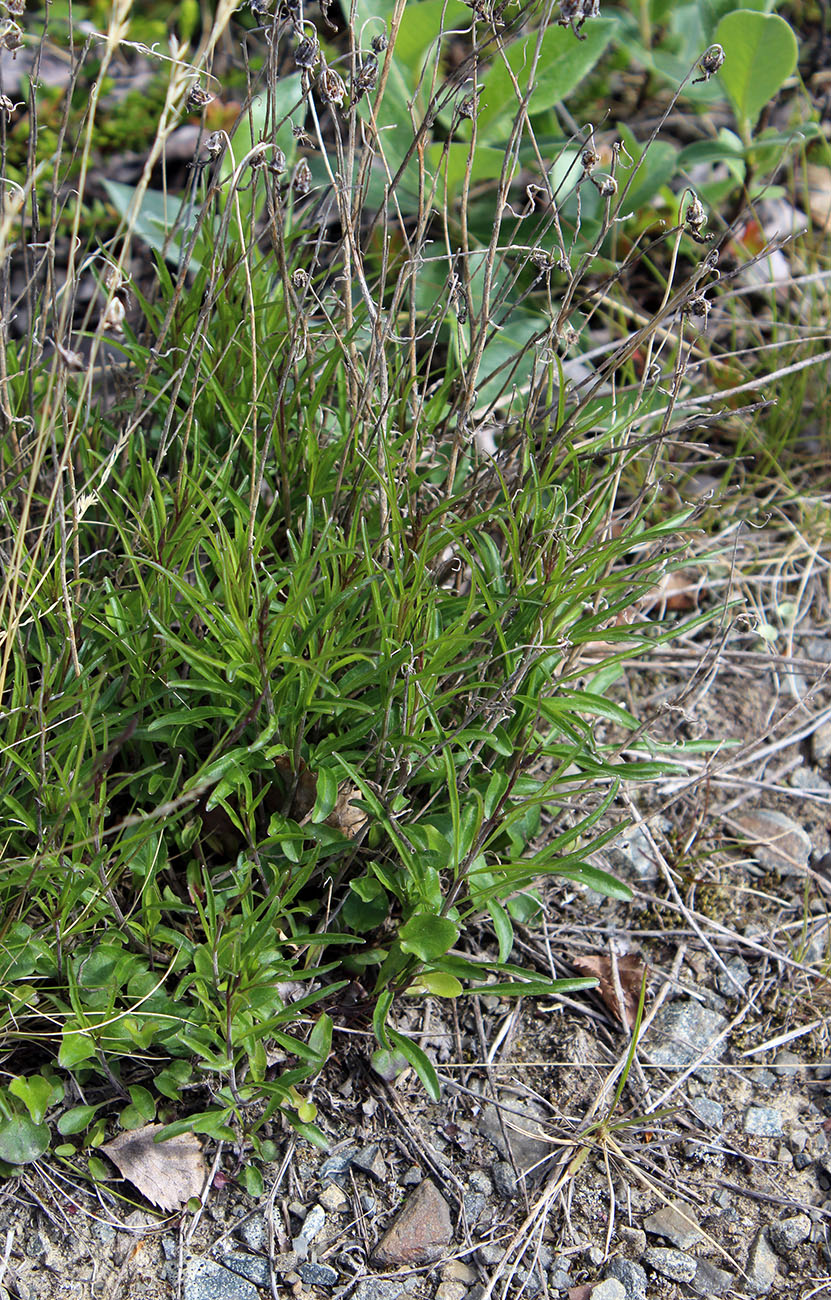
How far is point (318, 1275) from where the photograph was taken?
4.78ft

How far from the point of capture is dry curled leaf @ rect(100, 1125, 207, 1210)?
4.86ft

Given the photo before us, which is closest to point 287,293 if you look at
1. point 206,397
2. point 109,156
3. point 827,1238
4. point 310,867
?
point 206,397

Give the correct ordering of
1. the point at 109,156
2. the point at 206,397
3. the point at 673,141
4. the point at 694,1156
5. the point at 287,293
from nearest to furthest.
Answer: the point at 287,293 → the point at 694,1156 → the point at 206,397 → the point at 109,156 → the point at 673,141

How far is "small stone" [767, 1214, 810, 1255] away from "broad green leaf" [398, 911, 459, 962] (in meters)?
0.65

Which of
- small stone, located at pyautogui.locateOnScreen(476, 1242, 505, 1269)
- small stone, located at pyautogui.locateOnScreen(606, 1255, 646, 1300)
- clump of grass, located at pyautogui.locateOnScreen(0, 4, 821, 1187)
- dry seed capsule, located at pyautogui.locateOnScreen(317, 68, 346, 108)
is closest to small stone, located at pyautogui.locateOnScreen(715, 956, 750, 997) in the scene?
clump of grass, located at pyautogui.locateOnScreen(0, 4, 821, 1187)

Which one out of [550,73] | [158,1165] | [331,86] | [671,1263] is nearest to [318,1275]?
[158,1165]

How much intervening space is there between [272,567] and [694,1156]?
3.67 feet

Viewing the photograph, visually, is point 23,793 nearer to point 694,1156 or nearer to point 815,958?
point 694,1156

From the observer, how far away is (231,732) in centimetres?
149

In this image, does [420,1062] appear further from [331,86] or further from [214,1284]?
[331,86]

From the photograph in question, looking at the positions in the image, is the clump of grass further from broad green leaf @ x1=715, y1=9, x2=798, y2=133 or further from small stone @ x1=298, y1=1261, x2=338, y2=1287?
broad green leaf @ x1=715, y1=9, x2=798, y2=133

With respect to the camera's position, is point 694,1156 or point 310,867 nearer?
point 310,867

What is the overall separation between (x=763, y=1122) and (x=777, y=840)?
550 mm

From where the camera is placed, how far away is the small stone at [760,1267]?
150 centimetres
